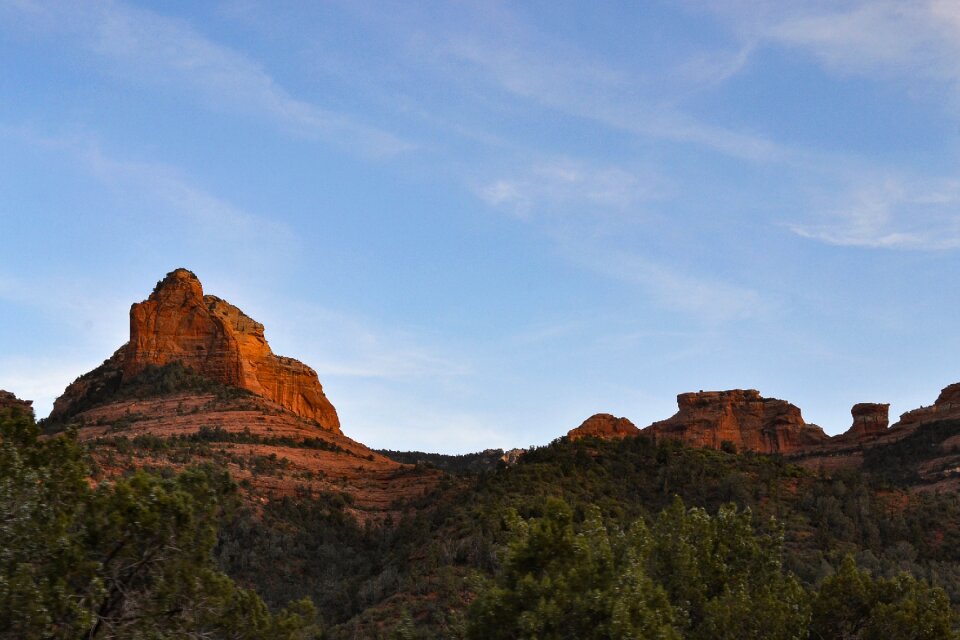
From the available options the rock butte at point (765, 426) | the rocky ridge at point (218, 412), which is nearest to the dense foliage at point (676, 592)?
the rocky ridge at point (218, 412)

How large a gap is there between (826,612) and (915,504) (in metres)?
32.6

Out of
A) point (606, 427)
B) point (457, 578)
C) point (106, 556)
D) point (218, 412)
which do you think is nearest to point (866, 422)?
point (606, 427)

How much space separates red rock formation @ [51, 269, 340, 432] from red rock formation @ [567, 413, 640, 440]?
81.0 feet

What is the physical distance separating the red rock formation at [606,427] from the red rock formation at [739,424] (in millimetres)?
2673

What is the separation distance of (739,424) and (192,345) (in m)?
50.7

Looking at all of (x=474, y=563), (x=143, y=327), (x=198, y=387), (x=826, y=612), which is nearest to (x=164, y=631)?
(x=826, y=612)

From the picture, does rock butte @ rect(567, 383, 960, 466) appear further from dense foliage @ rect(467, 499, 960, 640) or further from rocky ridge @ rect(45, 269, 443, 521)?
dense foliage @ rect(467, 499, 960, 640)

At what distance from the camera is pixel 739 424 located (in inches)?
3937

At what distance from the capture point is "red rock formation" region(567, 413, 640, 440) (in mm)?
95812

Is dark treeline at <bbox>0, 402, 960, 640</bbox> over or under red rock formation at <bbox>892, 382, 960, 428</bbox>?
under

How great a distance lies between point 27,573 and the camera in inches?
580

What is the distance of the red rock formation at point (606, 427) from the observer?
314 ft

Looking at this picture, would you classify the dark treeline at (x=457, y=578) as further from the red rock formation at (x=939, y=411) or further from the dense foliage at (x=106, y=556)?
the red rock formation at (x=939, y=411)

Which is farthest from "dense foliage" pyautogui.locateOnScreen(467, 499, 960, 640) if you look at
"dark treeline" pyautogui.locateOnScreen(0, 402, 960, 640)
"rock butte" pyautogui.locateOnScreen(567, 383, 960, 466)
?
"rock butte" pyautogui.locateOnScreen(567, 383, 960, 466)
